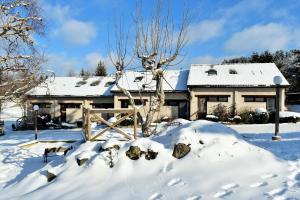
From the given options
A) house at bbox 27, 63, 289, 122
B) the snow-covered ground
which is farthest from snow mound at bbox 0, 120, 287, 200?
house at bbox 27, 63, 289, 122

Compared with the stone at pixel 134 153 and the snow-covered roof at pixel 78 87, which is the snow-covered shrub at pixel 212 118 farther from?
the stone at pixel 134 153

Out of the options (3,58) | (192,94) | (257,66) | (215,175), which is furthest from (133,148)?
(257,66)

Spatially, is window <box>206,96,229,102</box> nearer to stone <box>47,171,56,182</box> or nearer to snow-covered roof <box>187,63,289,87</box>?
snow-covered roof <box>187,63,289,87</box>

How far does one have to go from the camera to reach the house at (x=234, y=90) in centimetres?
2358

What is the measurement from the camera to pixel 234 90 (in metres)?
23.9

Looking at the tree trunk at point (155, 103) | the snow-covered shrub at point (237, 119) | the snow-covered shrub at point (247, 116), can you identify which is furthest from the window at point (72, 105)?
the tree trunk at point (155, 103)

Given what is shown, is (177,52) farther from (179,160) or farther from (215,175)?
(215,175)

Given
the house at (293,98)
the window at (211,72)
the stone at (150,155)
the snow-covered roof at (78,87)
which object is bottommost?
the stone at (150,155)

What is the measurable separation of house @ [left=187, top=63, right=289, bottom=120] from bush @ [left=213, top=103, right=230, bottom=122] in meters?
0.36

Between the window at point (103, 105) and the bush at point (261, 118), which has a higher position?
the window at point (103, 105)

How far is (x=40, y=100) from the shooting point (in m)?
28.3

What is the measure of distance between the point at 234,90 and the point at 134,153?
57.9 feet

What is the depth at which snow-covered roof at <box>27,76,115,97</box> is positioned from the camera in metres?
27.7

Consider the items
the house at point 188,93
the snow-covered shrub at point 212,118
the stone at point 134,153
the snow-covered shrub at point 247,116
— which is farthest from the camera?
the house at point 188,93
